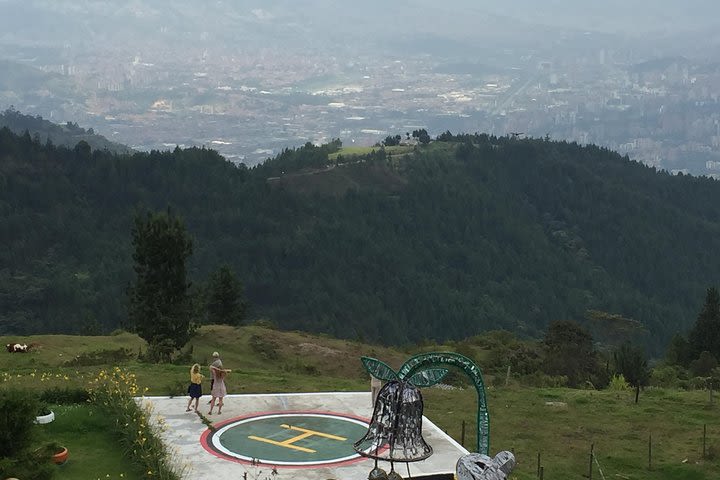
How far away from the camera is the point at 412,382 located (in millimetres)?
15375

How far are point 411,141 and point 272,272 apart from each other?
69714 mm

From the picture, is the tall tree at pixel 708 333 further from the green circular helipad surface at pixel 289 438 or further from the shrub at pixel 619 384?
the green circular helipad surface at pixel 289 438

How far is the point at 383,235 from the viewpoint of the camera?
133500 millimetres

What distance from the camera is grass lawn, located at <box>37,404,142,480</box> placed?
776 inches

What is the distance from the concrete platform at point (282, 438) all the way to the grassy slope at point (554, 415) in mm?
1769

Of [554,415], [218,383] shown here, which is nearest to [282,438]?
[218,383]

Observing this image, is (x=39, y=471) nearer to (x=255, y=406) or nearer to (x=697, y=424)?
(x=255, y=406)

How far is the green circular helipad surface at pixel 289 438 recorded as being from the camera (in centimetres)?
2128

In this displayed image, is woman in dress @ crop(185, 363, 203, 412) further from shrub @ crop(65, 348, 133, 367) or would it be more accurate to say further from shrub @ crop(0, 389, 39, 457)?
shrub @ crop(65, 348, 133, 367)

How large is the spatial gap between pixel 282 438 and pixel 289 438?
6.3 inches

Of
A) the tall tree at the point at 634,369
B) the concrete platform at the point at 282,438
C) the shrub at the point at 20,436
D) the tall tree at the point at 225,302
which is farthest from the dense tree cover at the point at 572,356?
the shrub at the point at 20,436

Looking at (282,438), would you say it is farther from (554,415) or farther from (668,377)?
(668,377)

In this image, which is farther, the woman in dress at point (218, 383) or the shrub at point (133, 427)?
the woman in dress at point (218, 383)

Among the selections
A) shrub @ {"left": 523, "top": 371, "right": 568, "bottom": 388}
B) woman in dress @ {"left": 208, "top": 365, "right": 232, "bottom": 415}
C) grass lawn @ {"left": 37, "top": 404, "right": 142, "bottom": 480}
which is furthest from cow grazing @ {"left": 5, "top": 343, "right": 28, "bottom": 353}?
shrub @ {"left": 523, "top": 371, "right": 568, "bottom": 388}
